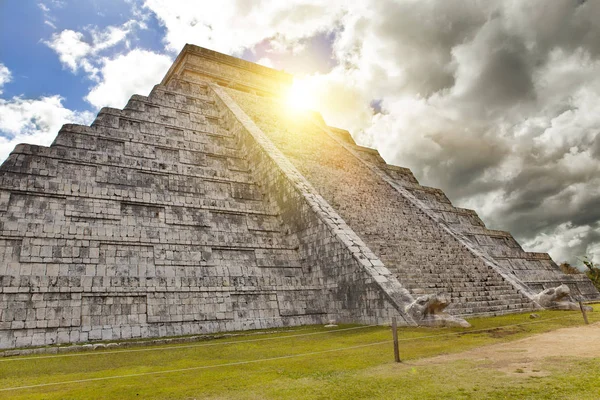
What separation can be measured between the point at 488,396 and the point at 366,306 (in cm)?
564

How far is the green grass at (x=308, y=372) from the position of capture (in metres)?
4.01

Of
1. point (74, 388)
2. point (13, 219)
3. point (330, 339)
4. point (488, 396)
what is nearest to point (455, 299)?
point (330, 339)

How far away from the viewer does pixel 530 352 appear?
555cm

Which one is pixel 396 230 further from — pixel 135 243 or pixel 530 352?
pixel 135 243

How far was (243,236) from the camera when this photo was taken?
38.1ft

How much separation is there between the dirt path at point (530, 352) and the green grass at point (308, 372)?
19cm

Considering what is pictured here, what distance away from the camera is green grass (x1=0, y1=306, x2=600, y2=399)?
13.1 feet

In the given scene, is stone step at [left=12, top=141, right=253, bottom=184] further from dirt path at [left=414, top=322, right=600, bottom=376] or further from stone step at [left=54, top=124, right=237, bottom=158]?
dirt path at [left=414, top=322, right=600, bottom=376]

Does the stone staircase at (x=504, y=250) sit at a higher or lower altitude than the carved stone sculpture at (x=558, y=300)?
higher

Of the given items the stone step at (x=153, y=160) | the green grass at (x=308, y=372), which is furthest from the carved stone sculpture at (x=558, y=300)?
the stone step at (x=153, y=160)

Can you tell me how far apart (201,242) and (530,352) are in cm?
800

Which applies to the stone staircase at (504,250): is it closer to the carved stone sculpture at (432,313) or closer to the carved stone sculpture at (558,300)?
the carved stone sculpture at (558,300)

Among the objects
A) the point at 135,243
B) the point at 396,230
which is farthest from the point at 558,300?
the point at 135,243

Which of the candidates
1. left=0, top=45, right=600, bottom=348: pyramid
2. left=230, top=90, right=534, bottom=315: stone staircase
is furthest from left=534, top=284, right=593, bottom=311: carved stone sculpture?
left=230, top=90, right=534, bottom=315: stone staircase
